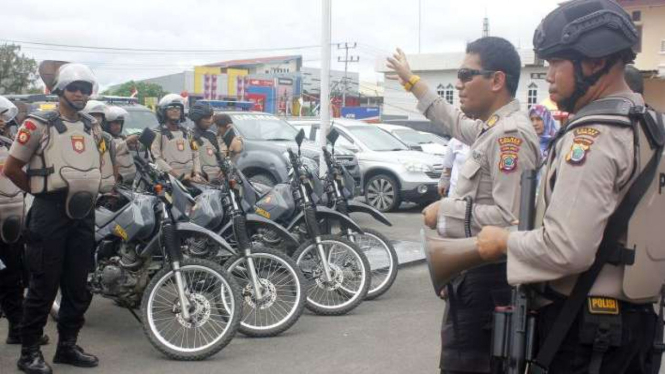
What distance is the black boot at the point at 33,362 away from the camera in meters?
4.84

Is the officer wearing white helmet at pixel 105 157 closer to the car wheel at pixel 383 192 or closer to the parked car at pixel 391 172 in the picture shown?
the parked car at pixel 391 172

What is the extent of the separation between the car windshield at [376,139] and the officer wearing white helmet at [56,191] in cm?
971

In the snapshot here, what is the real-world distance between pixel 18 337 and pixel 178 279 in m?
1.26

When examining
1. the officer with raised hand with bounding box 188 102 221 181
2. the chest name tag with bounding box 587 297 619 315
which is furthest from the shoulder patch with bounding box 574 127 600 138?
the officer with raised hand with bounding box 188 102 221 181

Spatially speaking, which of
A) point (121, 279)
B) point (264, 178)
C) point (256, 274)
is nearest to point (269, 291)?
point (256, 274)

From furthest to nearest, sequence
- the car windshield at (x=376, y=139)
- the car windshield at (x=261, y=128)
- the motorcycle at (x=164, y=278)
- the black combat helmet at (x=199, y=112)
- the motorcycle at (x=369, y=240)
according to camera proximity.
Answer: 1. the car windshield at (x=376, y=139)
2. the car windshield at (x=261, y=128)
3. the black combat helmet at (x=199, y=112)
4. the motorcycle at (x=369, y=240)
5. the motorcycle at (x=164, y=278)

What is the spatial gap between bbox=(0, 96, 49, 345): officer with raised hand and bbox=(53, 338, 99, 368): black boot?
0.54 ft

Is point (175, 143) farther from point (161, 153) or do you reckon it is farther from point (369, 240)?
point (369, 240)

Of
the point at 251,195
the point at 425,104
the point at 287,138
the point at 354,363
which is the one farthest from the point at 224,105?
the point at 425,104

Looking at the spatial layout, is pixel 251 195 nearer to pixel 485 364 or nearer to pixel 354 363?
pixel 354 363

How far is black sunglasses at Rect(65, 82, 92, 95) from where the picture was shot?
485 cm

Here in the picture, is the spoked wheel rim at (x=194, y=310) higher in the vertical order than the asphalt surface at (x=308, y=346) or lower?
higher

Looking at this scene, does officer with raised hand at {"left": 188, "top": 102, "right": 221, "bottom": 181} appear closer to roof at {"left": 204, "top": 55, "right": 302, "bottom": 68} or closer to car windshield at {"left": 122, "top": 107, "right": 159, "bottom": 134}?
car windshield at {"left": 122, "top": 107, "right": 159, "bottom": 134}

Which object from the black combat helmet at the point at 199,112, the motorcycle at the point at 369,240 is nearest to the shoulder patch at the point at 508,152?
the motorcycle at the point at 369,240
